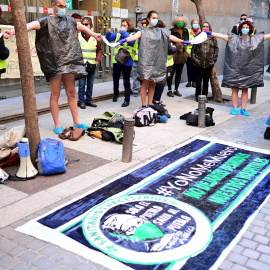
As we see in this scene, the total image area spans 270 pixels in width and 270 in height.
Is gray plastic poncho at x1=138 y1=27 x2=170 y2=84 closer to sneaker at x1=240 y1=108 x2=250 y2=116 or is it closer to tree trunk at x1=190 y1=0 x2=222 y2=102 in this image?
sneaker at x1=240 y1=108 x2=250 y2=116

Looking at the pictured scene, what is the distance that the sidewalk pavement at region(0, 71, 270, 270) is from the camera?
356 cm

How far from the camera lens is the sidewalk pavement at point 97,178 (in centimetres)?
356

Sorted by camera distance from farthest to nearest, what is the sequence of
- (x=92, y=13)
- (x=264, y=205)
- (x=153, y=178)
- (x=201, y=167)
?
1. (x=92, y=13)
2. (x=201, y=167)
3. (x=153, y=178)
4. (x=264, y=205)

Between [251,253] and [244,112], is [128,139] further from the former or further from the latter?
[244,112]

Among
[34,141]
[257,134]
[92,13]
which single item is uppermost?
[92,13]

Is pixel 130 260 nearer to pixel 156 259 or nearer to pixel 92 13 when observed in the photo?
pixel 156 259


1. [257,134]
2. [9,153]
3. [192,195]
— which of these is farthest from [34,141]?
[257,134]

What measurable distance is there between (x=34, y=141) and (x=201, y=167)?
2.39 m

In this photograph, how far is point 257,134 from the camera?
767 cm

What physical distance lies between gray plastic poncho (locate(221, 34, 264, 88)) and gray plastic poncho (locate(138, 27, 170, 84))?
5.02 ft

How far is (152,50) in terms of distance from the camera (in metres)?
8.32

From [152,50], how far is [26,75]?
3701 millimetres

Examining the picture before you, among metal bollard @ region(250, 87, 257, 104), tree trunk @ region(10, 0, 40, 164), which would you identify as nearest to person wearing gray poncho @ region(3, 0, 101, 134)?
tree trunk @ region(10, 0, 40, 164)

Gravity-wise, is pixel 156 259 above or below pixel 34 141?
below
